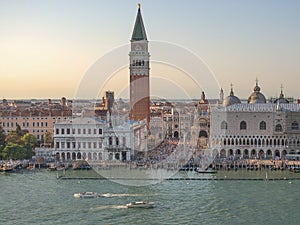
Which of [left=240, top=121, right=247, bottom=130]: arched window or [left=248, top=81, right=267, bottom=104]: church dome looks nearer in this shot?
[left=240, top=121, right=247, bottom=130]: arched window

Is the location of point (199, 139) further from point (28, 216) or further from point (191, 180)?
point (28, 216)

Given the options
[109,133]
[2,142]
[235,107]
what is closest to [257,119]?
[235,107]

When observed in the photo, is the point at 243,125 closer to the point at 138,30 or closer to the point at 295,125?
the point at 295,125

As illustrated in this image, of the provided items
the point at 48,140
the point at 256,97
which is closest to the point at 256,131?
the point at 256,97

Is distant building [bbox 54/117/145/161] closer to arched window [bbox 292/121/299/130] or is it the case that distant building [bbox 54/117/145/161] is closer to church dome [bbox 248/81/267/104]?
arched window [bbox 292/121/299/130]

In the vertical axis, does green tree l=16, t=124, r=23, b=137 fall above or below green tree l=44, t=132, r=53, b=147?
above

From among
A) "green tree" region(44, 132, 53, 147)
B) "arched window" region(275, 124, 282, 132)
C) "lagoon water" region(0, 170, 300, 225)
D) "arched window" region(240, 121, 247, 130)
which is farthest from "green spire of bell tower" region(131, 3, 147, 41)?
"lagoon water" region(0, 170, 300, 225)
